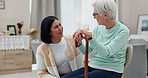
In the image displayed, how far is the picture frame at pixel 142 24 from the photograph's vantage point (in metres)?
5.40

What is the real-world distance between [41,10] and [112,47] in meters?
4.76

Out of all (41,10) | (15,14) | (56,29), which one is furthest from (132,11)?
(56,29)

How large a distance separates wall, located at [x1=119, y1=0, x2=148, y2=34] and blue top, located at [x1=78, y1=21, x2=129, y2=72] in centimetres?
425

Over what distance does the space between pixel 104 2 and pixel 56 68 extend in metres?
0.74

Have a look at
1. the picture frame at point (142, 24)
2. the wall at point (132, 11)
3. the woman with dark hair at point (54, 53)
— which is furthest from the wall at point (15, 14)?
the woman with dark hair at point (54, 53)

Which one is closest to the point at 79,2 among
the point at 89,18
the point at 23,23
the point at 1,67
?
the point at 89,18

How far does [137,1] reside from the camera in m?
5.89

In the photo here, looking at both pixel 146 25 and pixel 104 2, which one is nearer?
pixel 104 2

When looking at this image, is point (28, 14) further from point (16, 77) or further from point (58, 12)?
point (16, 77)

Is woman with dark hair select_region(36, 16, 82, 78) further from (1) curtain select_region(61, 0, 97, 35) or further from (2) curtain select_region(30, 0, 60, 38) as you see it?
(1) curtain select_region(61, 0, 97, 35)

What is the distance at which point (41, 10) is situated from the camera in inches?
239

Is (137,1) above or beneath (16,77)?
above

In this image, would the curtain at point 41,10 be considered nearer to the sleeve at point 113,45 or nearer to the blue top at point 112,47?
the blue top at point 112,47

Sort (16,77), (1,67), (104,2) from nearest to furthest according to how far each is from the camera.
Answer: (104,2) < (16,77) < (1,67)
